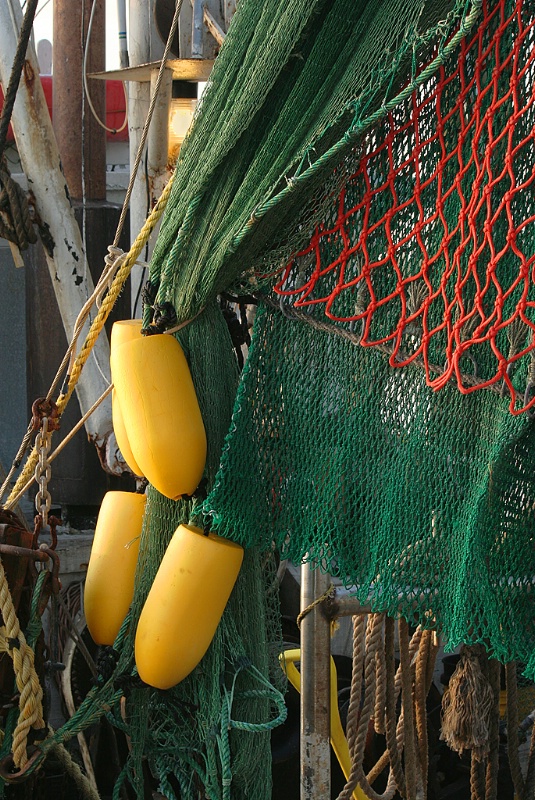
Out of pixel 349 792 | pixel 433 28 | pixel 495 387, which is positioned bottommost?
pixel 349 792

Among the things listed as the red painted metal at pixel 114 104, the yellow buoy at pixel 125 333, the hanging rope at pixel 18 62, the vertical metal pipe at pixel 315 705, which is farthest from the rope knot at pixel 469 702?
the red painted metal at pixel 114 104

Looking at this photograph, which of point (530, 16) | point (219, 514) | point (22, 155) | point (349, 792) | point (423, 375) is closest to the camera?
point (530, 16)

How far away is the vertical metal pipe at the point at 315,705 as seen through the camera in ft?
7.30

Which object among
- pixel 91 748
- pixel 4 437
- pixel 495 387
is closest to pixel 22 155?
pixel 91 748

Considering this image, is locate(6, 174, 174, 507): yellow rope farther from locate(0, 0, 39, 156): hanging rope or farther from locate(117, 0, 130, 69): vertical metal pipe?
locate(117, 0, 130, 69): vertical metal pipe

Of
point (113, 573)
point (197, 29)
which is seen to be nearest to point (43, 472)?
point (113, 573)

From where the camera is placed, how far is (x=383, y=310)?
1664mm

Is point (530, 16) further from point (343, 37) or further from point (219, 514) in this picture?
point (219, 514)

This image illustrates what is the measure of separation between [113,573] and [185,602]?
33 centimetres

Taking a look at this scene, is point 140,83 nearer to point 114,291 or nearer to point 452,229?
point 114,291

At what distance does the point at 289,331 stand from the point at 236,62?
1.82ft

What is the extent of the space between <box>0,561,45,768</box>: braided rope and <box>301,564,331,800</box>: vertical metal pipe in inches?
26.6

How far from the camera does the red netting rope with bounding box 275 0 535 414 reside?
149 centimetres

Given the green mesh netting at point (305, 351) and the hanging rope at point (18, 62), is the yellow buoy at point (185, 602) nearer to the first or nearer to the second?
the green mesh netting at point (305, 351)
